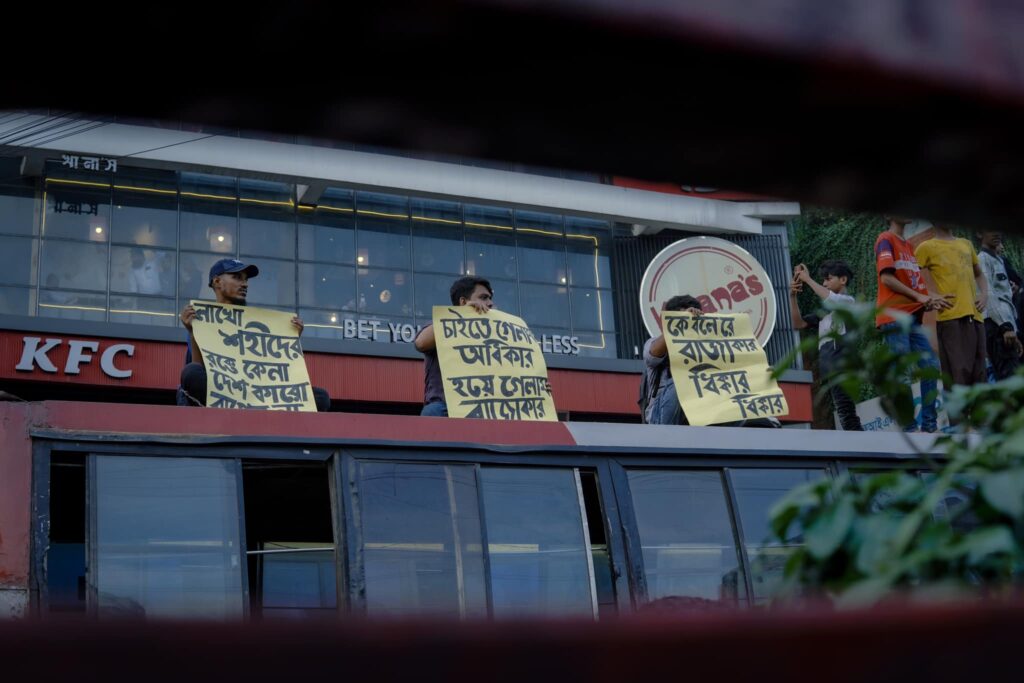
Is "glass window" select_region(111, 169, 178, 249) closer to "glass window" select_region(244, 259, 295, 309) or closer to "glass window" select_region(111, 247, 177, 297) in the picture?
"glass window" select_region(111, 247, 177, 297)

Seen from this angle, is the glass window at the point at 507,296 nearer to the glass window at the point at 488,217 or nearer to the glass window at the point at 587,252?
the glass window at the point at 488,217

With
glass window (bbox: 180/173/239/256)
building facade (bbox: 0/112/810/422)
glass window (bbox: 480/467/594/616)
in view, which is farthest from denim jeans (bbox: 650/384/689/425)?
glass window (bbox: 180/173/239/256)

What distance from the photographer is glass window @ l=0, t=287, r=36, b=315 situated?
16.5 metres

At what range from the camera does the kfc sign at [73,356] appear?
1596 centimetres

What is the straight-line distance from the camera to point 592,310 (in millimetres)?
20453

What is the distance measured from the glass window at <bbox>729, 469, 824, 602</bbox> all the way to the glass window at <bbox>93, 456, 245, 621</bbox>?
3010 mm

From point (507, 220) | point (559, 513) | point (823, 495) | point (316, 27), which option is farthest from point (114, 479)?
point (507, 220)

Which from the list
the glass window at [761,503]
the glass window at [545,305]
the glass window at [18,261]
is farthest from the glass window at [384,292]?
the glass window at [761,503]

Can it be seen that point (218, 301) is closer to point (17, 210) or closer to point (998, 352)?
point (998, 352)

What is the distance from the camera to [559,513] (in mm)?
6656

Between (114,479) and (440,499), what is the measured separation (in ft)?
5.52

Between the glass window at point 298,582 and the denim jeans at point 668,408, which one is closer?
the glass window at point 298,582

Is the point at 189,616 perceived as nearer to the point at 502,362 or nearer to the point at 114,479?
the point at 114,479

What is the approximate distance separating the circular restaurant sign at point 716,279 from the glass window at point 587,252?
835mm
